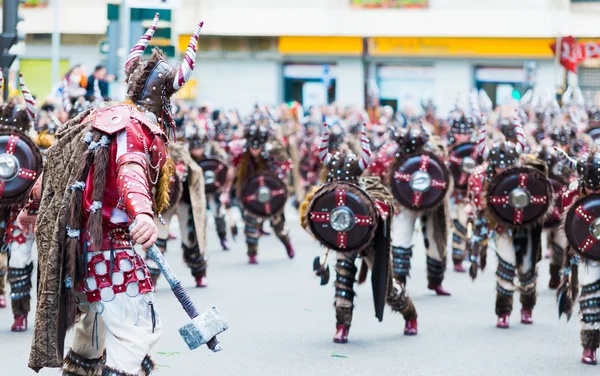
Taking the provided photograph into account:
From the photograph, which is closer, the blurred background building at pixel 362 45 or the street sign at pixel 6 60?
the street sign at pixel 6 60

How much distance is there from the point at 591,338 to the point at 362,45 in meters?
32.4

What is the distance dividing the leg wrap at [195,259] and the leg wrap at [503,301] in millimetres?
3413

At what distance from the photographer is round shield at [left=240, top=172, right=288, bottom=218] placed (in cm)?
1466

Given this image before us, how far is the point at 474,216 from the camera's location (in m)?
10.4

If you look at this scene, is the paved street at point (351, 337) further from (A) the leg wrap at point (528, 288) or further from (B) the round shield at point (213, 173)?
(B) the round shield at point (213, 173)

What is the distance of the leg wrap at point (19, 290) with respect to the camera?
9.28m

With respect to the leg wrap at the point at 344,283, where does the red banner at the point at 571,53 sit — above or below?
above

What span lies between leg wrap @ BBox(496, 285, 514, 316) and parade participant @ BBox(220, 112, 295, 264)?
16.7ft

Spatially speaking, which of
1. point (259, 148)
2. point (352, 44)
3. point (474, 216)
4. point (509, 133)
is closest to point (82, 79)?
point (259, 148)

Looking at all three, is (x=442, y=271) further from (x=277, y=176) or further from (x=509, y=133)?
(x=277, y=176)

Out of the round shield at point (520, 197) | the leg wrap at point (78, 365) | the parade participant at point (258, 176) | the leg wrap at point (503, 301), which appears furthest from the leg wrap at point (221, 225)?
the leg wrap at point (78, 365)

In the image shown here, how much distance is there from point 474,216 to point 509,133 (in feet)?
9.08

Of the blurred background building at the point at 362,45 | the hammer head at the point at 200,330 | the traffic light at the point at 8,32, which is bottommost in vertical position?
the hammer head at the point at 200,330

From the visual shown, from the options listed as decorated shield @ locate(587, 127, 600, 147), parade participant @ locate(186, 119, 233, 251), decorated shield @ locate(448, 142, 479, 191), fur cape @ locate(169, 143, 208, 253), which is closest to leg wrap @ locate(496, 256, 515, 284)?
fur cape @ locate(169, 143, 208, 253)
